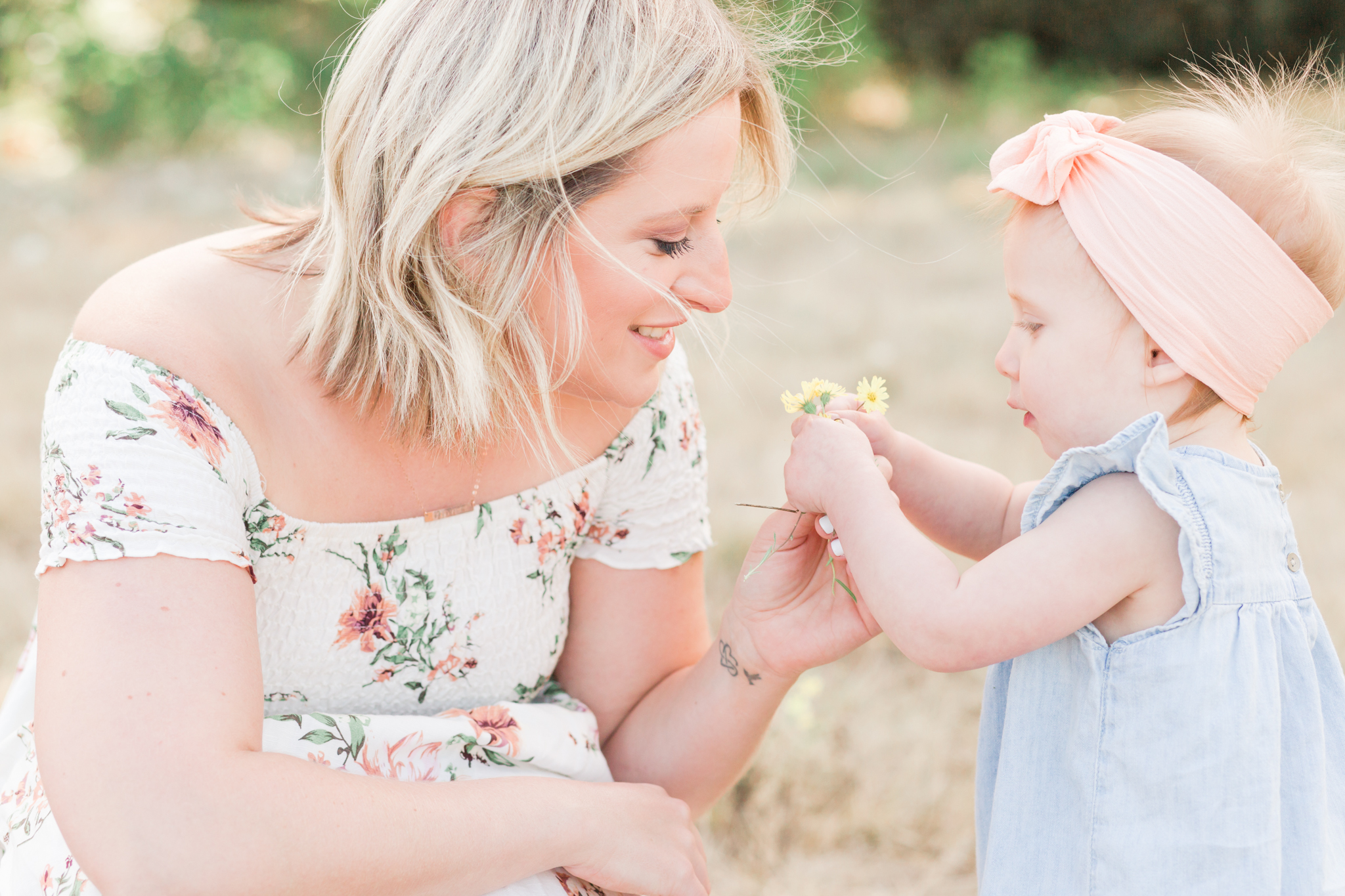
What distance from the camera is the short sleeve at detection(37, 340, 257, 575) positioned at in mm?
1216

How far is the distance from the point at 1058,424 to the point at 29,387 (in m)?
3.56

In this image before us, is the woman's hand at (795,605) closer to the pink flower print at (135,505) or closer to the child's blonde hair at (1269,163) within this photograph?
the child's blonde hair at (1269,163)

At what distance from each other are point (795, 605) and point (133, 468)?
0.85 m

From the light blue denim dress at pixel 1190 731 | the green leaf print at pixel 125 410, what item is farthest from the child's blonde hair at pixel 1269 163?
the green leaf print at pixel 125 410

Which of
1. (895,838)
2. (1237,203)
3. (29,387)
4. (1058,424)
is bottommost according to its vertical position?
(895,838)

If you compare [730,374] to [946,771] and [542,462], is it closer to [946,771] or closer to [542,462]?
[946,771]

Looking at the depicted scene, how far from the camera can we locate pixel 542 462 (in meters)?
1.63

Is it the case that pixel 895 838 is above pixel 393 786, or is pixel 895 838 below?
below

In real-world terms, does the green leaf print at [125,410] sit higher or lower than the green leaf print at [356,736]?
higher

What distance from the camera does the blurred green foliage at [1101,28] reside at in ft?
29.6

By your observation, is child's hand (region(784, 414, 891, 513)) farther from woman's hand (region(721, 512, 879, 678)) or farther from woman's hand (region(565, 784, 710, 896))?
woman's hand (region(565, 784, 710, 896))

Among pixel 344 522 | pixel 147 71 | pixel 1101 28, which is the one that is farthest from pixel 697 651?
pixel 1101 28

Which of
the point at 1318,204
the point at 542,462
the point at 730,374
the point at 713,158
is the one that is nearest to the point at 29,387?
the point at 730,374

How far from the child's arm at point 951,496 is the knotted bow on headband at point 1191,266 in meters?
0.35
